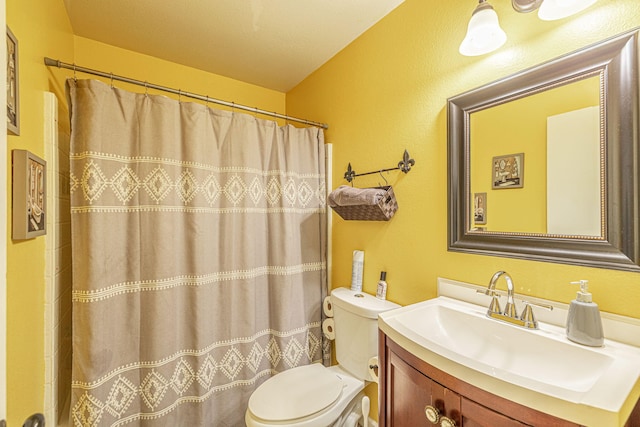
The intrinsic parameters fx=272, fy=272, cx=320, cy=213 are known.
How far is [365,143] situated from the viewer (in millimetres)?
1678

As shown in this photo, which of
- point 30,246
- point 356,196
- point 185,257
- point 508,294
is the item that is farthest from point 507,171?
point 30,246

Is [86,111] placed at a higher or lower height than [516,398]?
higher

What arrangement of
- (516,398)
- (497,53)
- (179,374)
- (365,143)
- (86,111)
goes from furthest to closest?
(365,143), (179,374), (86,111), (497,53), (516,398)

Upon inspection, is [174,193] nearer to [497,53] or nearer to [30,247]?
[30,247]

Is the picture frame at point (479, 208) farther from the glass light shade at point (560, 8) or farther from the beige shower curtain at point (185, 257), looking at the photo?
the beige shower curtain at point (185, 257)

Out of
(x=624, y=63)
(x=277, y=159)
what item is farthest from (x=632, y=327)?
(x=277, y=159)

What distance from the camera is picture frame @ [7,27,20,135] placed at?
0.77 metres

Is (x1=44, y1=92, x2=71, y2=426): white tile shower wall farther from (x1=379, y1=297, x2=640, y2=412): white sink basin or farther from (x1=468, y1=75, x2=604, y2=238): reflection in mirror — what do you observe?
(x1=468, y1=75, x2=604, y2=238): reflection in mirror

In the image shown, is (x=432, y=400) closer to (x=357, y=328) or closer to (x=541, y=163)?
(x=357, y=328)

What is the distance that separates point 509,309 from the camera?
947 millimetres

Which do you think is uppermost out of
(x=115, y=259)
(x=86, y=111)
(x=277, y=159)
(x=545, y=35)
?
(x=545, y=35)

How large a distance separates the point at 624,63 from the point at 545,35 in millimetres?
263

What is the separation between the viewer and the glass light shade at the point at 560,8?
31.5 inches

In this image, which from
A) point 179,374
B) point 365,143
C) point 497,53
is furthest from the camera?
point 365,143
